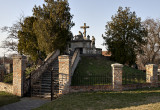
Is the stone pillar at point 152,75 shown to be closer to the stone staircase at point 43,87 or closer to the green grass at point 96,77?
the green grass at point 96,77

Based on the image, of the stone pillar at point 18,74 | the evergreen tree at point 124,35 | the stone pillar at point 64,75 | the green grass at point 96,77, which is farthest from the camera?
the evergreen tree at point 124,35

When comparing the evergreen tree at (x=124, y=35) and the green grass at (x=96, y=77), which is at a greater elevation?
the evergreen tree at (x=124, y=35)

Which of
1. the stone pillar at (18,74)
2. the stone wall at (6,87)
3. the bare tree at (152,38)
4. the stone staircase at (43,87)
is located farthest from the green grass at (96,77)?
the bare tree at (152,38)

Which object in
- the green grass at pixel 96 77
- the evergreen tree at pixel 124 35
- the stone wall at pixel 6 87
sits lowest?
the stone wall at pixel 6 87

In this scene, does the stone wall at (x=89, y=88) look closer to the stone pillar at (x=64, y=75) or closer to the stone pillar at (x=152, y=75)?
the stone pillar at (x=64, y=75)

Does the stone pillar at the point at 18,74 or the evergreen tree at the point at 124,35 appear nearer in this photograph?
the stone pillar at the point at 18,74

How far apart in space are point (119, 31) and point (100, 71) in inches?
314

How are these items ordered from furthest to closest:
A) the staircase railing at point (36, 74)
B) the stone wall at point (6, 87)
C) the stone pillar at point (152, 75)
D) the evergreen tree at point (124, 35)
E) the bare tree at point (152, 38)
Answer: the bare tree at point (152, 38)
the evergreen tree at point (124, 35)
the stone pillar at point (152, 75)
the stone wall at point (6, 87)
the staircase railing at point (36, 74)

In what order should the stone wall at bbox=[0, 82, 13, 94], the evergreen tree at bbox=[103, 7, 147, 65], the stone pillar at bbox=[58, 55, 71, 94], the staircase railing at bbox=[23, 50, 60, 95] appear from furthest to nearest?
1. the evergreen tree at bbox=[103, 7, 147, 65]
2. the stone wall at bbox=[0, 82, 13, 94]
3. the staircase railing at bbox=[23, 50, 60, 95]
4. the stone pillar at bbox=[58, 55, 71, 94]

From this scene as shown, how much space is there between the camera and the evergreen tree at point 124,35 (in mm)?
20172

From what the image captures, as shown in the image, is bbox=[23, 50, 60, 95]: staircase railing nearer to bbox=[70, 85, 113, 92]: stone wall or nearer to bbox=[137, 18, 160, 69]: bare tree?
bbox=[70, 85, 113, 92]: stone wall

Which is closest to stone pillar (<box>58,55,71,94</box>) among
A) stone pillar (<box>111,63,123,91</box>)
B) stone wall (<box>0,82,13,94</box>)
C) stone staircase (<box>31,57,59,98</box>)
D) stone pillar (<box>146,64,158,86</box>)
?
stone staircase (<box>31,57,59,98</box>)

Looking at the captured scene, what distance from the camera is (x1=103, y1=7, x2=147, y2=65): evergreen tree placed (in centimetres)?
2017

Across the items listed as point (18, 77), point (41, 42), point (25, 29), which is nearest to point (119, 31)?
point (41, 42)
